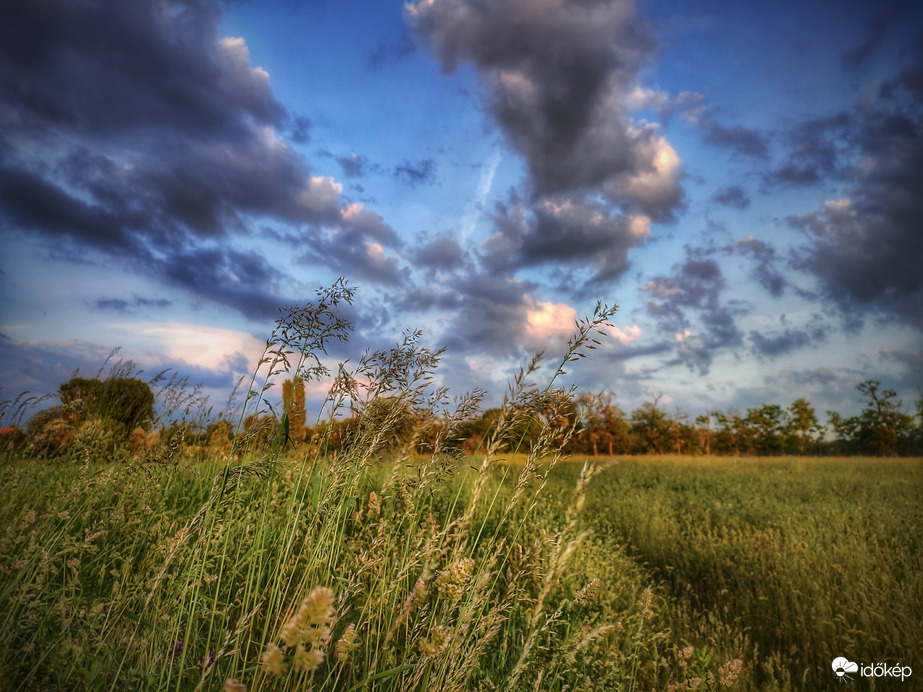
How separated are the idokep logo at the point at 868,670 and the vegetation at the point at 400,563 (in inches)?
6.0

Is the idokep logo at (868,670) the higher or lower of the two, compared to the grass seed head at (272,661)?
lower

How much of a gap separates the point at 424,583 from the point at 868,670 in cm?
487

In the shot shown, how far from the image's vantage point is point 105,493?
4.11 metres

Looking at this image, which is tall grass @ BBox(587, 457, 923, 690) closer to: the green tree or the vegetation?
the vegetation

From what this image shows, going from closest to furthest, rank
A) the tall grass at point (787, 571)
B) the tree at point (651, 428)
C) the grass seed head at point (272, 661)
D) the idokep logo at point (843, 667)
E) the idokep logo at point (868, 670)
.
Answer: the grass seed head at point (272, 661) → the idokep logo at point (868, 670) → the idokep logo at point (843, 667) → the tall grass at point (787, 571) → the tree at point (651, 428)

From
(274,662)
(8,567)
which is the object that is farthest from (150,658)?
(274,662)

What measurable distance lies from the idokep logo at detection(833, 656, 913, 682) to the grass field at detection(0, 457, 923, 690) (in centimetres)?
14

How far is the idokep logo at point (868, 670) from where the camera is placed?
3.92 m

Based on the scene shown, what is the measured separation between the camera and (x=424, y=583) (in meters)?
1.61

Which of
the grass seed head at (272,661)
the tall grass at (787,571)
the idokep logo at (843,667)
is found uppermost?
the grass seed head at (272,661)

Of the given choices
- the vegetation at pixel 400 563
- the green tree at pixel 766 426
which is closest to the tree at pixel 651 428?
the green tree at pixel 766 426

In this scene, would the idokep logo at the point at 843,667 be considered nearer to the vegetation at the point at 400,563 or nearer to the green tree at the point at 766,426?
the vegetation at the point at 400,563

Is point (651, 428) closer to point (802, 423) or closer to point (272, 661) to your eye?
point (802, 423)

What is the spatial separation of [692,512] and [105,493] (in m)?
9.45
